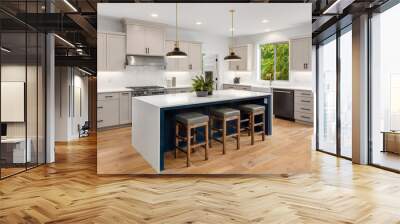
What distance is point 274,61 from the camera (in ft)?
14.1

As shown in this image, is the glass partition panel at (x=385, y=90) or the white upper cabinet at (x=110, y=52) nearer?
the white upper cabinet at (x=110, y=52)

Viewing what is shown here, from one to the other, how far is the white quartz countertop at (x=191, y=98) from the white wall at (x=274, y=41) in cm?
17

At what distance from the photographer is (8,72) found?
5.42 m

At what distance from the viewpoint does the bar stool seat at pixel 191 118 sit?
4.27m

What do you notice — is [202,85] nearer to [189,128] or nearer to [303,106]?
[189,128]

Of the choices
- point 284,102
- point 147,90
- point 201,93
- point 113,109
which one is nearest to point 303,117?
point 284,102

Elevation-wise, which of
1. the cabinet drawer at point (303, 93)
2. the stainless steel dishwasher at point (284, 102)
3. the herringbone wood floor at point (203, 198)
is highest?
the cabinet drawer at point (303, 93)

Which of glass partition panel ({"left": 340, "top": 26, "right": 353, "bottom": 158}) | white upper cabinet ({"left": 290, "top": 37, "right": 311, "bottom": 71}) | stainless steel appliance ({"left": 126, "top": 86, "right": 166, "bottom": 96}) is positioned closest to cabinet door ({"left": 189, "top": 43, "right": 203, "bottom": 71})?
stainless steel appliance ({"left": 126, "top": 86, "right": 166, "bottom": 96})

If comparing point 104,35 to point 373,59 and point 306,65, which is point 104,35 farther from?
point 373,59

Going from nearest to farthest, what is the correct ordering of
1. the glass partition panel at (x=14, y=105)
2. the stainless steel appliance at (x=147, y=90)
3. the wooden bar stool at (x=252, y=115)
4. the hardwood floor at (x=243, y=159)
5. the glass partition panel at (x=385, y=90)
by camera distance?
the stainless steel appliance at (x=147, y=90) < the hardwood floor at (x=243, y=159) < the wooden bar stool at (x=252, y=115) < the glass partition panel at (x=385, y=90) < the glass partition panel at (x=14, y=105)

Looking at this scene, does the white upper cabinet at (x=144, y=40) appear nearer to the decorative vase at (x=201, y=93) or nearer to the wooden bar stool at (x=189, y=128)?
the decorative vase at (x=201, y=93)

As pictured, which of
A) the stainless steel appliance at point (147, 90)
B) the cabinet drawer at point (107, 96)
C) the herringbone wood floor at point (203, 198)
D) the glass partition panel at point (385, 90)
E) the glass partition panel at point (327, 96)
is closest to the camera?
the herringbone wood floor at point (203, 198)

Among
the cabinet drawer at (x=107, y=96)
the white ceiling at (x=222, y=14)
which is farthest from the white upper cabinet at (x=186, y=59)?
the cabinet drawer at (x=107, y=96)

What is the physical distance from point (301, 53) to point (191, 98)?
58.6 inches
